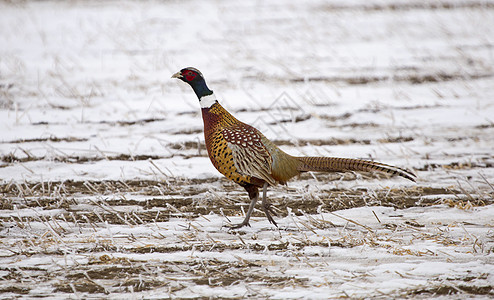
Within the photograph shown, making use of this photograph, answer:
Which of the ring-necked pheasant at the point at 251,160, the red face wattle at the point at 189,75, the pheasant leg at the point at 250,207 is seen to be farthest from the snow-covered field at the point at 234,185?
the red face wattle at the point at 189,75

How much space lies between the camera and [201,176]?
4.55 m

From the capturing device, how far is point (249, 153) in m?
3.56

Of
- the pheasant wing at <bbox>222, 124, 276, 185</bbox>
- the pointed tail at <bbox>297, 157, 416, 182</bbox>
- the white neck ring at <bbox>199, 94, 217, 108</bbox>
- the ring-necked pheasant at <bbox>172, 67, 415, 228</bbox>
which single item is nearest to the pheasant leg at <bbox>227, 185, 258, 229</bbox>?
the ring-necked pheasant at <bbox>172, 67, 415, 228</bbox>

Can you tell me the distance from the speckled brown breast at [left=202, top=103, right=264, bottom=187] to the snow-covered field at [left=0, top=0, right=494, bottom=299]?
11.9 inches

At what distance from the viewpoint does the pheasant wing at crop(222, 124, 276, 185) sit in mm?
3514

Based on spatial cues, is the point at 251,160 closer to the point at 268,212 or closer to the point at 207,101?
the point at 268,212

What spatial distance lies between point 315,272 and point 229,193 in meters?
1.53

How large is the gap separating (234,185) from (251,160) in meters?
0.95

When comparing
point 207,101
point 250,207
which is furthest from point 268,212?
point 207,101

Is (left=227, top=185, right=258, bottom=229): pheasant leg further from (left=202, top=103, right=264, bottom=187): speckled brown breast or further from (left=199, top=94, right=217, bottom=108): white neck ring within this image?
(left=199, top=94, right=217, bottom=108): white neck ring

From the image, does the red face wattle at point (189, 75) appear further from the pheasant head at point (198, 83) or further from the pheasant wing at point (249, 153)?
the pheasant wing at point (249, 153)

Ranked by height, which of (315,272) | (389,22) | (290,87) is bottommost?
(315,272)

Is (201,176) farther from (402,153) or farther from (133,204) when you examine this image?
(402,153)

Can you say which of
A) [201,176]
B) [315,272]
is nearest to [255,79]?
[201,176]
